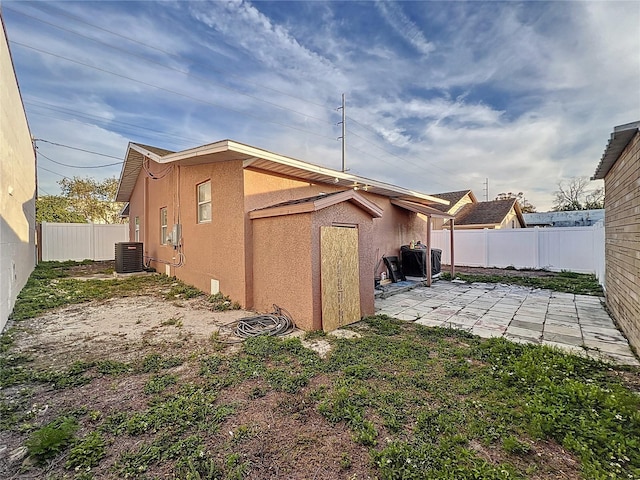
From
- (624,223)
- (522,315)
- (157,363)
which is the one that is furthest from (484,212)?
(157,363)

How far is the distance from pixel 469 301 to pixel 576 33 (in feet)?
19.7

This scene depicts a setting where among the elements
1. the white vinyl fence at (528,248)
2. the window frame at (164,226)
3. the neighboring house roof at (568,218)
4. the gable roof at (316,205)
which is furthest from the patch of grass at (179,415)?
the neighboring house roof at (568,218)

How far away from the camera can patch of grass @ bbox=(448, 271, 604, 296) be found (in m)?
7.92

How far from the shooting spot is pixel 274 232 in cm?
533

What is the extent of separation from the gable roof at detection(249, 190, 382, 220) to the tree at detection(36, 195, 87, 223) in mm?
22296

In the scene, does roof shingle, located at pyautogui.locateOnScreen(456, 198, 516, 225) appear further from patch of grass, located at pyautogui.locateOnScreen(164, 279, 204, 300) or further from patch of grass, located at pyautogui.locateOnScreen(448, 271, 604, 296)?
patch of grass, located at pyautogui.locateOnScreen(164, 279, 204, 300)

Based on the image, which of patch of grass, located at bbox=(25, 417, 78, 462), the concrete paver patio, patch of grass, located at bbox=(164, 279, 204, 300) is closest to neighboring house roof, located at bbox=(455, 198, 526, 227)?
the concrete paver patio

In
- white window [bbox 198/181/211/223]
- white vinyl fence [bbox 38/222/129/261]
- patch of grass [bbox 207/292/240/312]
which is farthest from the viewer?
white vinyl fence [bbox 38/222/129/261]

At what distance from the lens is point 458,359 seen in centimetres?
358

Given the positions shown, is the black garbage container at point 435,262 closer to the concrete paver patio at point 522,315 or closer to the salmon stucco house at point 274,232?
the concrete paver patio at point 522,315

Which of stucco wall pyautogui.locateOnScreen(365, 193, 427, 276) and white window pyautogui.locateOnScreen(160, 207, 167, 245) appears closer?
stucco wall pyautogui.locateOnScreen(365, 193, 427, 276)

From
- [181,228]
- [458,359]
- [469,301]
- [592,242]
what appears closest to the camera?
[458,359]

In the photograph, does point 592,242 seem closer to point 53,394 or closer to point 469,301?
point 469,301

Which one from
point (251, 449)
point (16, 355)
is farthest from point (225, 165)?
point (251, 449)
